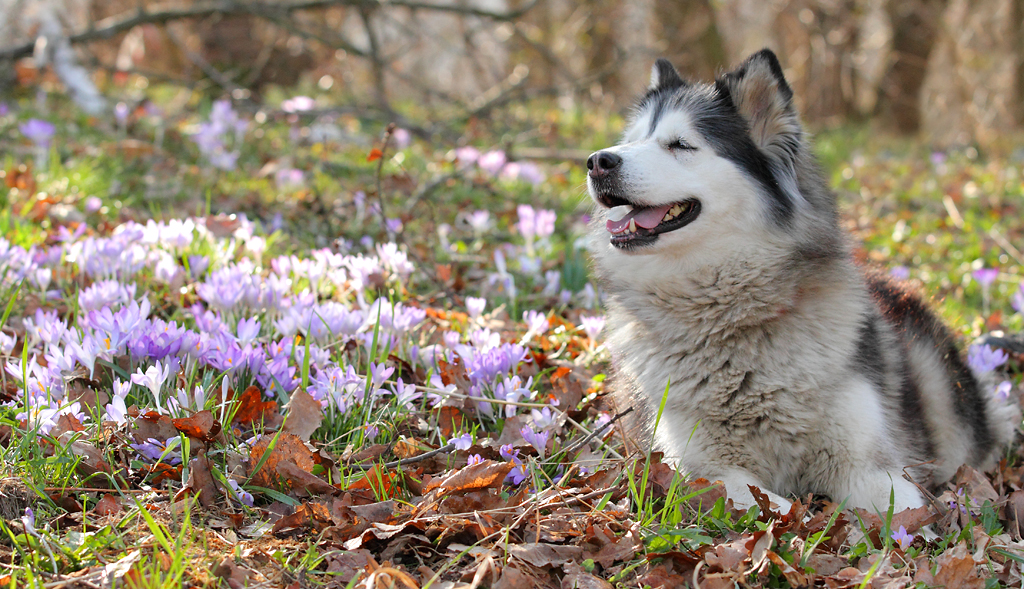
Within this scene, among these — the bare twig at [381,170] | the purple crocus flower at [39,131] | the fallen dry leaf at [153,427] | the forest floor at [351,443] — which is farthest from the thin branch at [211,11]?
the fallen dry leaf at [153,427]

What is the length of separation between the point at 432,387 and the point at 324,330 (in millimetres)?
508

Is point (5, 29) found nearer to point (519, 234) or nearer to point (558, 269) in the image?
point (519, 234)

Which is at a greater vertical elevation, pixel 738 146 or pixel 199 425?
pixel 738 146

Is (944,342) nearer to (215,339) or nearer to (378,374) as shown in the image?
(378,374)

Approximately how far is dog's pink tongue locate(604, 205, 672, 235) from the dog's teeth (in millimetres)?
31

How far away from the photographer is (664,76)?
3254mm

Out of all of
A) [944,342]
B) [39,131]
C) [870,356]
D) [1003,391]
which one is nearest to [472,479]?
[870,356]

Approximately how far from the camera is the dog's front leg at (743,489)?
94.0 inches

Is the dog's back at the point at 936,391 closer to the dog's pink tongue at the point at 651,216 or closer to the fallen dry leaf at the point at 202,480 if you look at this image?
the dog's pink tongue at the point at 651,216

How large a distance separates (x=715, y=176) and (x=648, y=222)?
11.2 inches

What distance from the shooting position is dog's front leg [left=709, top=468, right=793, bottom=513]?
2387mm

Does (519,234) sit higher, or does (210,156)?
(210,156)

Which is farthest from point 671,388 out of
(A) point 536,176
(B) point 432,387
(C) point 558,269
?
(A) point 536,176

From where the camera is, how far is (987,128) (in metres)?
11.1
